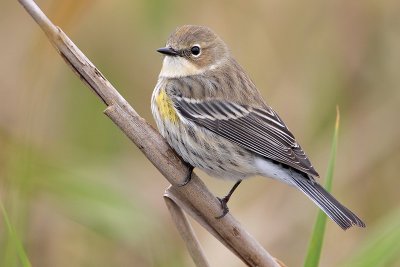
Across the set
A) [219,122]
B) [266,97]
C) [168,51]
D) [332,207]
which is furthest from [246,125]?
[266,97]

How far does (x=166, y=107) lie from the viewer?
14.3ft

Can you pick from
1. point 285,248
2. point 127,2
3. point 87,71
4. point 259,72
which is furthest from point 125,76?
point 87,71

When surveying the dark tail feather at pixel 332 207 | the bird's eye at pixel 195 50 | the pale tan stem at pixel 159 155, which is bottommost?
the pale tan stem at pixel 159 155

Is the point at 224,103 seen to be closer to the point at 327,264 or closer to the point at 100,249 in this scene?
the point at 100,249

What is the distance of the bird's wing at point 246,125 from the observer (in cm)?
417

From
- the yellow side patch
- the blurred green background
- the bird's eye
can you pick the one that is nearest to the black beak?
the bird's eye

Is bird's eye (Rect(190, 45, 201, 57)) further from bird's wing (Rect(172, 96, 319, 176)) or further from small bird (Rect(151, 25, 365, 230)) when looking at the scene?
bird's wing (Rect(172, 96, 319, 176))

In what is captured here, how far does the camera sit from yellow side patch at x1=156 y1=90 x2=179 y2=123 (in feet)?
14.1

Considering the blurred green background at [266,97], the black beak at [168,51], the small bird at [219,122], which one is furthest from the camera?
the blurred green background at [266,97]

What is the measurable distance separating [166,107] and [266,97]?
6.01 ft

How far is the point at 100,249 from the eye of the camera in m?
4.74

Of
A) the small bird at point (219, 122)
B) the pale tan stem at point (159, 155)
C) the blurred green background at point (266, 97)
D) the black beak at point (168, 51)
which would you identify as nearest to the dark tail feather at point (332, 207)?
the small bird at point (219, 122)

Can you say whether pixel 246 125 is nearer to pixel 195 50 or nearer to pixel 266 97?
pixel 195 50

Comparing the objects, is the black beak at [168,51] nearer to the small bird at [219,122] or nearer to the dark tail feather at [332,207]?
the small bird at [219,122]
